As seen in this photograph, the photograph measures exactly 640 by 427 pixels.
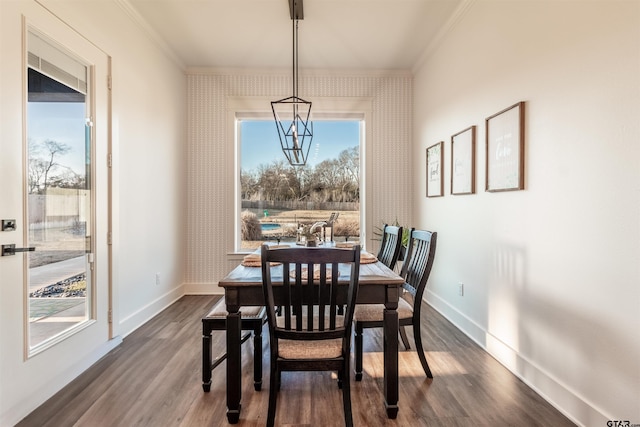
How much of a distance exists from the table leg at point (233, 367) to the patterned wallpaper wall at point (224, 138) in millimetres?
2540

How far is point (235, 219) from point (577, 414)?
12.4 feet

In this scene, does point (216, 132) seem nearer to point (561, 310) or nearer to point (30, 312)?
point (30, 312)

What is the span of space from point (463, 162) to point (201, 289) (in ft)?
11.6

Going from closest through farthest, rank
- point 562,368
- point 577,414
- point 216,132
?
point 577,414
point 562,368
point 216,132

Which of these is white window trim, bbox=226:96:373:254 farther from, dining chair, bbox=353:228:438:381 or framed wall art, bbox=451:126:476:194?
dining chair, bbox=353:228:438:381

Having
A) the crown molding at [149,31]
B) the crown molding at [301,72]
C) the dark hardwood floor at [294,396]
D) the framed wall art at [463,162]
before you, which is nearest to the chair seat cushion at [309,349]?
the dark hardwood floor at [294,396]

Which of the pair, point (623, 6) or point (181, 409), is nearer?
point (623, 6)

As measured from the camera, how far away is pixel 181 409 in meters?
1.79

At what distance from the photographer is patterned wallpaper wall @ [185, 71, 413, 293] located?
163 inches

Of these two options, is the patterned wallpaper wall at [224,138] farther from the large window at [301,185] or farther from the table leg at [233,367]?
the table leg at [233,367]

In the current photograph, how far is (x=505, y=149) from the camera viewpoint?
2.24m

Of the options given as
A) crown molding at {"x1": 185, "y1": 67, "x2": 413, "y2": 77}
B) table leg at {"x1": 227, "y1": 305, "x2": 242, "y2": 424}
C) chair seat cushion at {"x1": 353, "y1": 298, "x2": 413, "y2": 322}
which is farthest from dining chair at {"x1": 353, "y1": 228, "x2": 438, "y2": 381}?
crown molding at {"x1": 185, "y1": 67, "x2": 413, "y2": 77}

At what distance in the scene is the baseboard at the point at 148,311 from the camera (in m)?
2.78

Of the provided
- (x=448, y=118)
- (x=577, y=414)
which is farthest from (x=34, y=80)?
(x=577, y=414)
